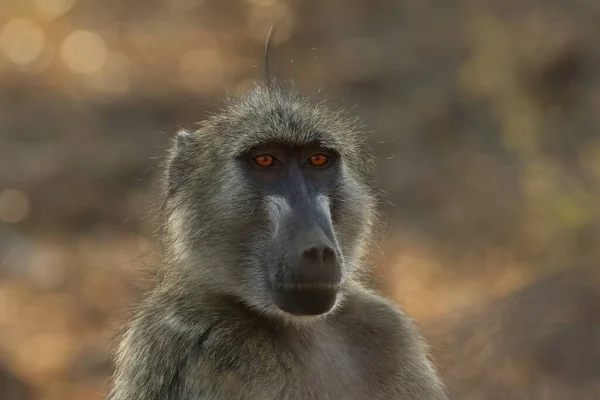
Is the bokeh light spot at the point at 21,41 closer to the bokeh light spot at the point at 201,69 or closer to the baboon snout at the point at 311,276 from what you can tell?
the bokeh light spot at the point at 201,69

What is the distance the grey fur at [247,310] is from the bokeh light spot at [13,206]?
7156mm

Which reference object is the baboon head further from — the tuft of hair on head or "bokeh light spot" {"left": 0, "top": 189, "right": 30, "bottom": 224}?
"bokeh light spot" {"left": 0, "top": 189, "right": 30, "bottom": 224}

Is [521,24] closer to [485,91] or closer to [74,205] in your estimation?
[485,91]

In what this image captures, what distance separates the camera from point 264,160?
3768 mm

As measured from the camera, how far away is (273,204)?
363cm

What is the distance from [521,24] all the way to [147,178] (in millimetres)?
4394

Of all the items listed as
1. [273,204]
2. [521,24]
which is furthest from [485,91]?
[273,204]

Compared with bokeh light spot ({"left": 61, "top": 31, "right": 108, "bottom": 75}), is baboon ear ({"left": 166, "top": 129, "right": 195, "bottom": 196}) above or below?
below

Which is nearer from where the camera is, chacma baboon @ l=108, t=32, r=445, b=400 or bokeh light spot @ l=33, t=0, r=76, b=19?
chacma baboon @ l=108, t=32, r=445, b=400

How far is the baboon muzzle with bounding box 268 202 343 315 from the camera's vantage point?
3361 millimetres

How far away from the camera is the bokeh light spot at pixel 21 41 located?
44.9ft

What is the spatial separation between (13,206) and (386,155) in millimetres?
3885

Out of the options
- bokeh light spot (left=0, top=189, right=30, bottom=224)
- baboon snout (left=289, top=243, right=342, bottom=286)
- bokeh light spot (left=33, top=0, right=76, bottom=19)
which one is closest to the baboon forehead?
baboon snout (left=289, top=243, right=342, bottom=286)

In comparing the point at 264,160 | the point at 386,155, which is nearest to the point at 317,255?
the point at 264,160
